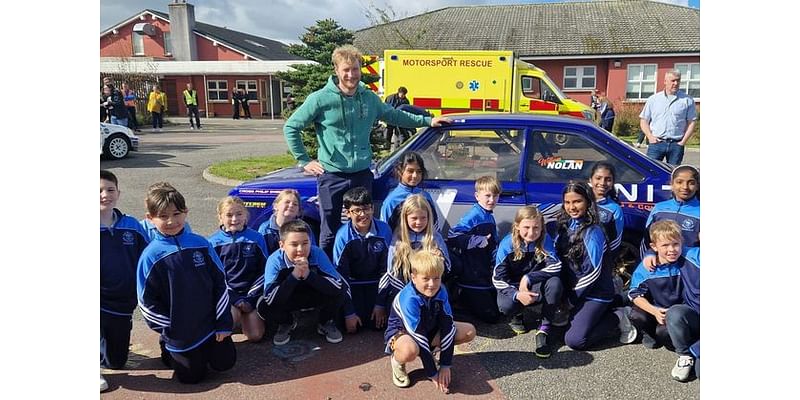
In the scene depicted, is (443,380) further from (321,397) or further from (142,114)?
(142,114)

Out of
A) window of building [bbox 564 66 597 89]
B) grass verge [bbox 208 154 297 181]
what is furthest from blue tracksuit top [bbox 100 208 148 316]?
window of building [bbox 564 66 597 89]

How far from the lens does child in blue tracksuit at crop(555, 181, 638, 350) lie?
3709 millimetres

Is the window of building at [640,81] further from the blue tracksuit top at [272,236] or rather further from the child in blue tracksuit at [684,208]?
the blue tracksuit top at [272,236]

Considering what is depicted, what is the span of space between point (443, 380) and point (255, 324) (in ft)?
4.67

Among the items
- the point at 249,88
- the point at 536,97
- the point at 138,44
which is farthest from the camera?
the point at 138,44

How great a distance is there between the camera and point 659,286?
3.52 meters

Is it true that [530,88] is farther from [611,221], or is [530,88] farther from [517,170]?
[611,221]

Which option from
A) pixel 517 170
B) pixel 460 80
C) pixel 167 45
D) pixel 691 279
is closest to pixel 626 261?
pixel 691 279

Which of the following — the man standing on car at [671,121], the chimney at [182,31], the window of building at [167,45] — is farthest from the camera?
the window of building at [167,45]

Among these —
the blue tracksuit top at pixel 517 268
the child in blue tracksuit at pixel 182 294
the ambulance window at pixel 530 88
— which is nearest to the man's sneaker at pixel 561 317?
the blue tracksuit top at pixel 517 268

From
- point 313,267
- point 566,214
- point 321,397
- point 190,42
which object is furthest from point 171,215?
point 190,42

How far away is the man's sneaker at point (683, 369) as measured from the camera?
321 cm

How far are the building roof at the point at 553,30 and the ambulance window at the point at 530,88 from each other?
10217 mm

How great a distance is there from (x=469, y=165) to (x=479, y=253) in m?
0.78
